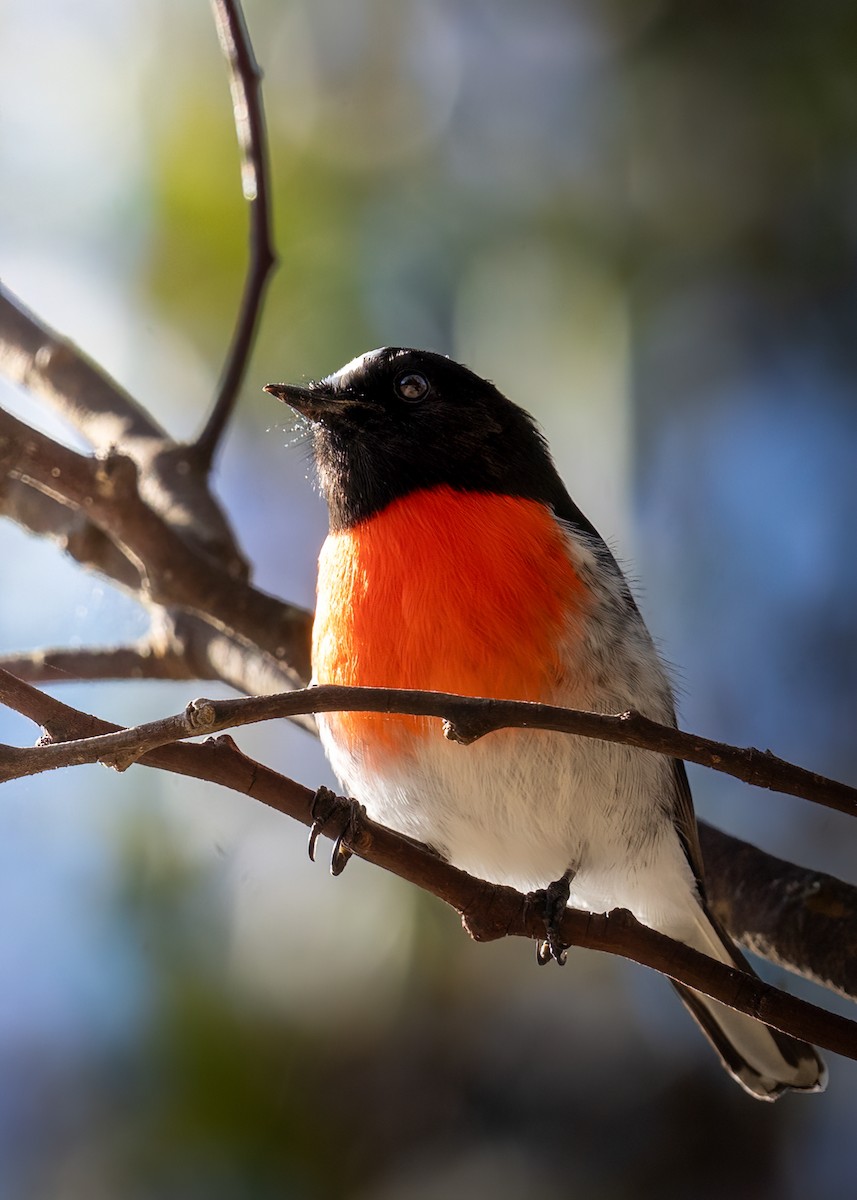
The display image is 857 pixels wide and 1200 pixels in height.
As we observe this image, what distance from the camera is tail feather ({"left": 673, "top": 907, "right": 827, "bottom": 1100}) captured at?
2201 mm

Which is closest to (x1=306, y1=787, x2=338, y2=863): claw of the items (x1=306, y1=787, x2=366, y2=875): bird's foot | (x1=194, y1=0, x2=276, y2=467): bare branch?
(x1=306, y1=787, x2=366, y2=875): bird's foot

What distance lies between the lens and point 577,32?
3.30 metres

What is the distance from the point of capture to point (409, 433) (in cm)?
228

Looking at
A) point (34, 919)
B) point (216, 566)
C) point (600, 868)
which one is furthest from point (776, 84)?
point (34, 919)

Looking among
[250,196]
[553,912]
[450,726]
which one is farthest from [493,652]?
[250,196]

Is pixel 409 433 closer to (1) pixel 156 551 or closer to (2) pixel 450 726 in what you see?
(1) pixel 156 551

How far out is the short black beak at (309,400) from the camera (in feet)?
7.14

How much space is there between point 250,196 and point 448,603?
1.15m

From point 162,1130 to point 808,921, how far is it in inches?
59.7

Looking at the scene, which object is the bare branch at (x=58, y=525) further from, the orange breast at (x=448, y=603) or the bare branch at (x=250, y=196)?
the orange breast at (x=448, y=603)

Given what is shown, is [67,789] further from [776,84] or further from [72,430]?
[776,84]

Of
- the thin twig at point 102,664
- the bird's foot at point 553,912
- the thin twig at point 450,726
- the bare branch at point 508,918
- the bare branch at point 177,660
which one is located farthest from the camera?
the bare branch at point 177,660

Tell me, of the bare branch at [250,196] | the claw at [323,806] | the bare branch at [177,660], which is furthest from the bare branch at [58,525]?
the claw at [323,806]

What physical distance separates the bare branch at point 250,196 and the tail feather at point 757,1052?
1497 millimetres
